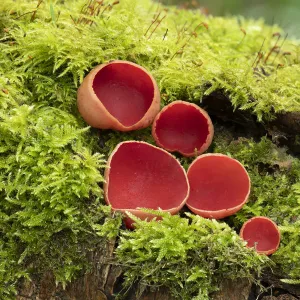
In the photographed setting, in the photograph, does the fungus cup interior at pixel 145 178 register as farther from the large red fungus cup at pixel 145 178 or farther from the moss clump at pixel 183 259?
the moss clump at pixel 183 259

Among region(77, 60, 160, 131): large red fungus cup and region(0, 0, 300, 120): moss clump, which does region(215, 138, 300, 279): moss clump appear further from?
region(77, 60, 160, 131): large red fungus cup

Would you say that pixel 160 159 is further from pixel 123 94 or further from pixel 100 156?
pixel 123 94

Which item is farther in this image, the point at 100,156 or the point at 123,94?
the point at 123,94

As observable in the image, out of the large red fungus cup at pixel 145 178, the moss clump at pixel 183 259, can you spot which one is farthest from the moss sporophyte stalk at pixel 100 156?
the large red fungus cup at pixel 145 178

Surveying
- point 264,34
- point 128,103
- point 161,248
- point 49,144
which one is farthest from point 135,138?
point 264,34

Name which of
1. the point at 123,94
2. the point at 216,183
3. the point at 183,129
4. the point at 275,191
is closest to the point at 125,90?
the point at 123,94
